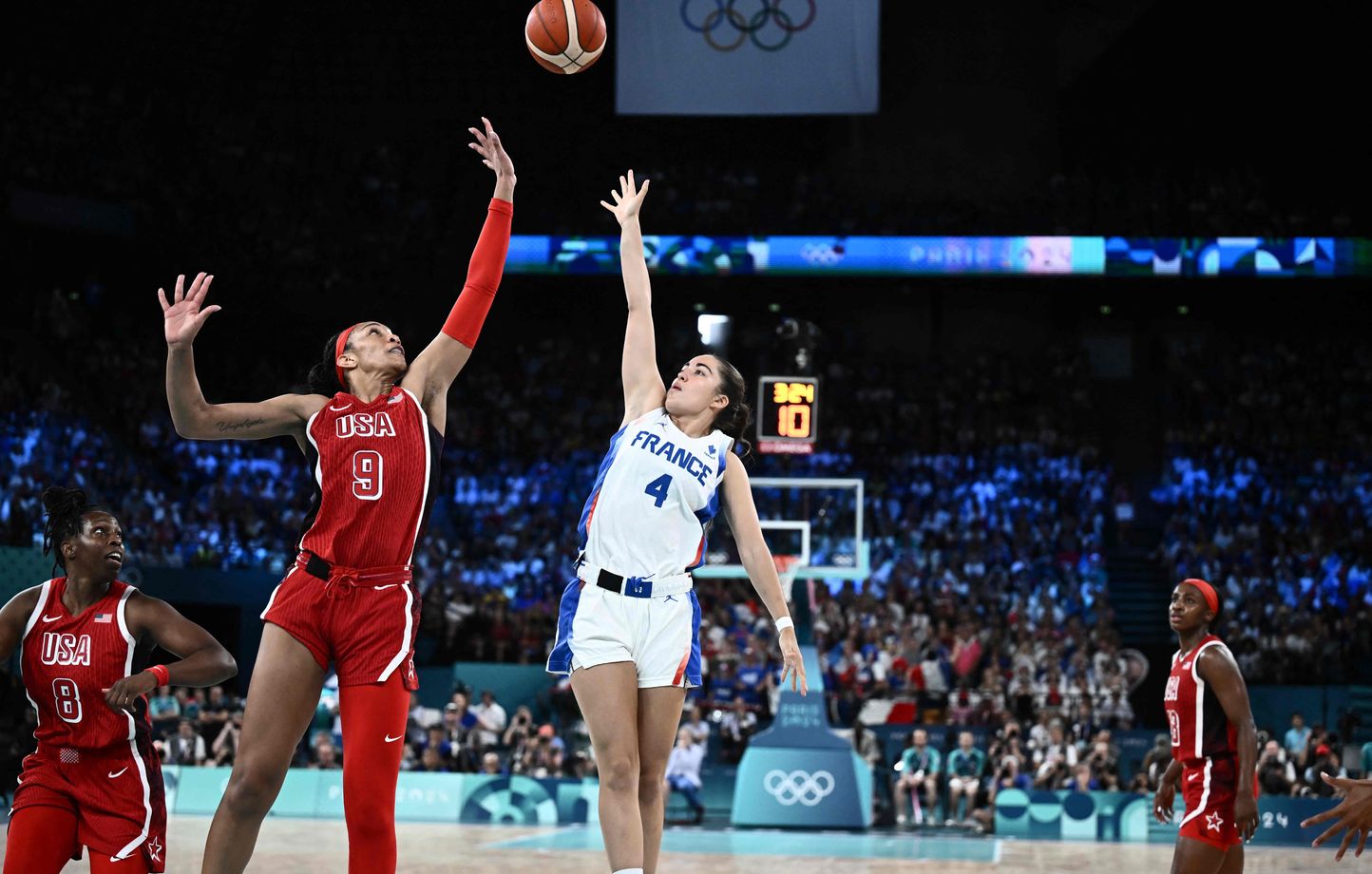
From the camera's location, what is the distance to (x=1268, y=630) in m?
18.5

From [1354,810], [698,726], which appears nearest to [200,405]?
[1354,810]

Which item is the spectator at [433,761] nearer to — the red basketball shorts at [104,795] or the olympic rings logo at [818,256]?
the red basketball shorts at [104,795]

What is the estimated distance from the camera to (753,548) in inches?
215

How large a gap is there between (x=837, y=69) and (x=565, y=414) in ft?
23.5

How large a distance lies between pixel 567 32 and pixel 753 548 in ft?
10.2

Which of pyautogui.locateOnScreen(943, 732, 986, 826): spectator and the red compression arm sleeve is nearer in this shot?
the red compression arm sleeve

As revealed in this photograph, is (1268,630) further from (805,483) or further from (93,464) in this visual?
(93,464)

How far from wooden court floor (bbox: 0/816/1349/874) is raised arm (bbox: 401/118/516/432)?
17.5 feet

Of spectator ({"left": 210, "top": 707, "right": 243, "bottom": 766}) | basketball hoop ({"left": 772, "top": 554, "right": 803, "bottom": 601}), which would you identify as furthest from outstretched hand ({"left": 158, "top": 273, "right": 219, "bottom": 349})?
spectator ({"left": 210, "top": 707, "right": 243, "bottom": 766})

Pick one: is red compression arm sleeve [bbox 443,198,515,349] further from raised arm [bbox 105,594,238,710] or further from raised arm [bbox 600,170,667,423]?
raised arm [bbox 105,594,238,710]

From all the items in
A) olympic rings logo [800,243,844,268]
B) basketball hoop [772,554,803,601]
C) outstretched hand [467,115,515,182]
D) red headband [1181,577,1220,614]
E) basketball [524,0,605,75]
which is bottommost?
red headband [1181,577,1220,614]

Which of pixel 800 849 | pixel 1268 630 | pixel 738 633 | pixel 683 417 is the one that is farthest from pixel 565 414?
pixel 683 417

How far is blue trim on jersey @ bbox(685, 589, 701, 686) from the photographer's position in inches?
208

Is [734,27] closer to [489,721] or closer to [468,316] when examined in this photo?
[489,721]
